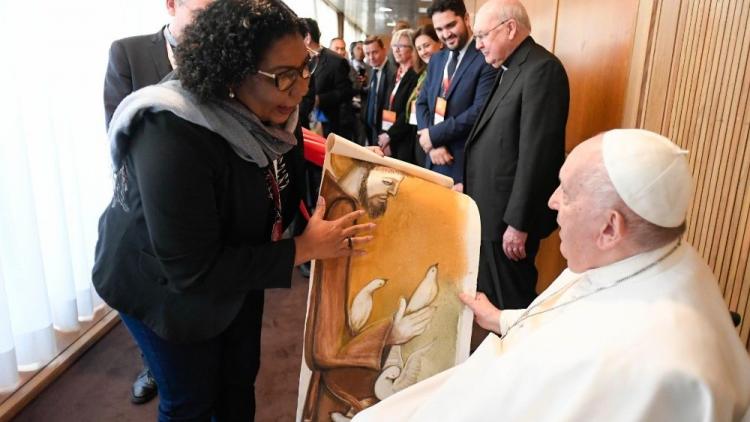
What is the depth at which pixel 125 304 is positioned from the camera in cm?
124

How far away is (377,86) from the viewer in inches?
184

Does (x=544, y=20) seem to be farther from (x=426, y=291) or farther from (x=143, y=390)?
(x=143, y=390)

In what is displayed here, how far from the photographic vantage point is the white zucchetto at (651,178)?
898 mm

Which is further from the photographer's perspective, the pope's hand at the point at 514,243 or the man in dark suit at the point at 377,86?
the man in dark suit at the point at 377,86

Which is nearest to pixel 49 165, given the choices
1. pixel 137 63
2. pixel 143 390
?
pixel 137 63

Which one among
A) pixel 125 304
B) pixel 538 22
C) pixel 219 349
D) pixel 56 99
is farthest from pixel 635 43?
pixel 56 99

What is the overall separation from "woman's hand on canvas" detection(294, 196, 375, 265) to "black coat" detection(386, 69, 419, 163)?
8.65ft

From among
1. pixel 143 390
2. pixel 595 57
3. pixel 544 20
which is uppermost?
pixel 544 20

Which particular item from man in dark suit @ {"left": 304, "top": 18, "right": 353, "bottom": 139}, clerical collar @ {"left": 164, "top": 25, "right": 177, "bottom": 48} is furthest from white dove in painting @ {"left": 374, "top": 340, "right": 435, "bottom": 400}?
man in dark suit @ {"left": 304, "top": 18, "right": 353, "bottom": 139}

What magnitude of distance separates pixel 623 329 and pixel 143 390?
1.95 m

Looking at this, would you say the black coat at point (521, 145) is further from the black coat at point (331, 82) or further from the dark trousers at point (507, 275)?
the black coat at point (331, 82)

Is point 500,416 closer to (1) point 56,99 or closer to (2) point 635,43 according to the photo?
(2) point 635,43

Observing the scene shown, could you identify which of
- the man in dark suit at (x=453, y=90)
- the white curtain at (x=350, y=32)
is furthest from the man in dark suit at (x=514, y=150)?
the white curtain at (x=350, y=32)

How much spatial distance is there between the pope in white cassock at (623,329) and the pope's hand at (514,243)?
1.12 metres
